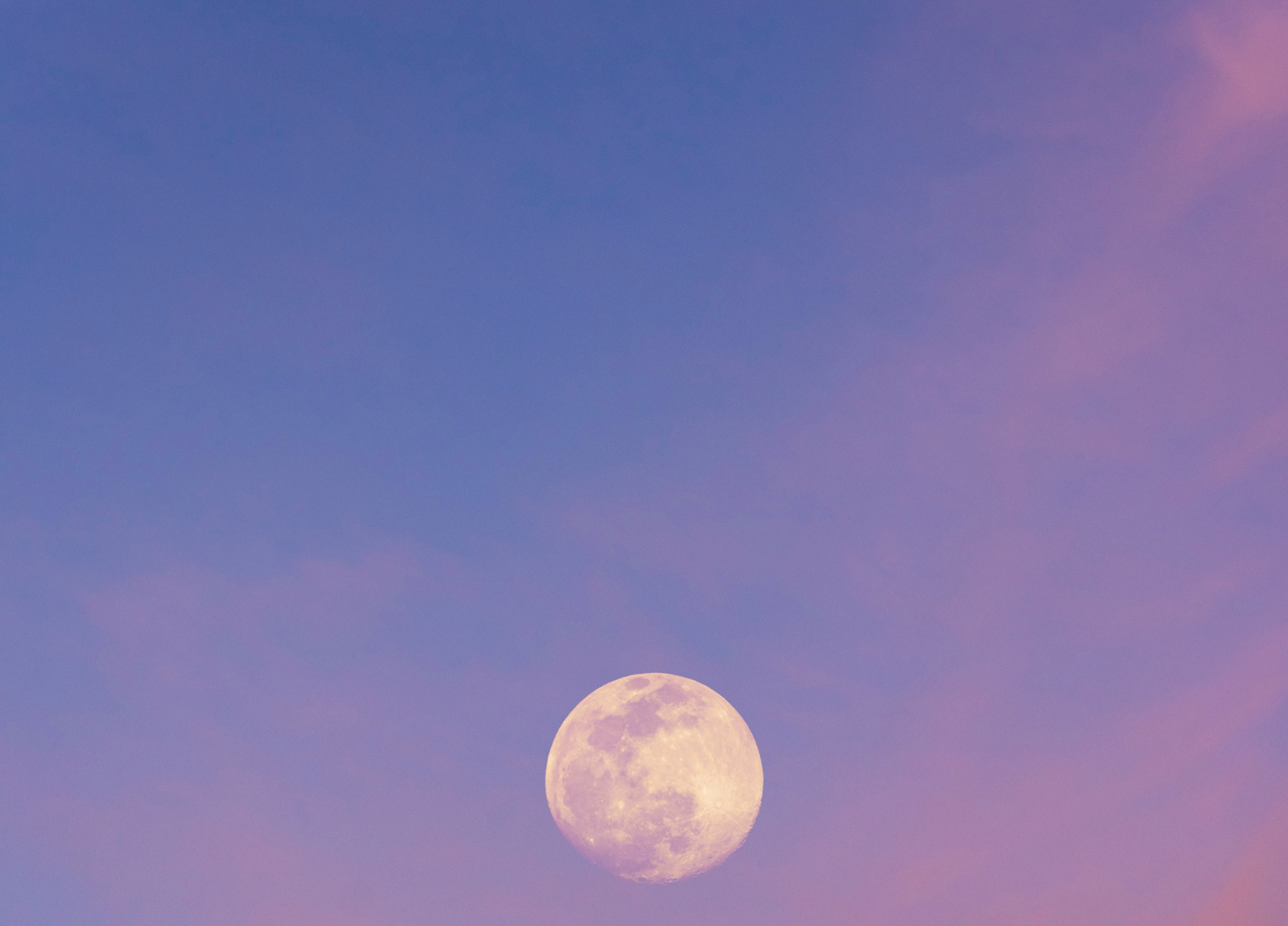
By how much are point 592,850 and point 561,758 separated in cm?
215

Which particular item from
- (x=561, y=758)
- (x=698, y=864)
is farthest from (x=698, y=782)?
(x=561, y=758)

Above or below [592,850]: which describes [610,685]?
above

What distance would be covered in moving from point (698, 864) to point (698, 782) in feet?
6.36

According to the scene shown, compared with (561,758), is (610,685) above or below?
above

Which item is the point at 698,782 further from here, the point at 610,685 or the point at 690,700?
the point at 610,685

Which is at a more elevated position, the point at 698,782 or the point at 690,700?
the point at 690,700

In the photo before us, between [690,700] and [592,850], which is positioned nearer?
[592,850]

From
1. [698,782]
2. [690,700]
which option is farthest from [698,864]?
A: [690,700]

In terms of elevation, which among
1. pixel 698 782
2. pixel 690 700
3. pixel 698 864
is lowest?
pixel 698 864

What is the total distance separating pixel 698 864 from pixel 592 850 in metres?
2.36

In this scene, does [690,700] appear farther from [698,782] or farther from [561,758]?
[561,758]

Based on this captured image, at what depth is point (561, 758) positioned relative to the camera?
65.2ft

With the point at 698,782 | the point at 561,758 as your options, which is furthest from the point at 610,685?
the point at 698,782

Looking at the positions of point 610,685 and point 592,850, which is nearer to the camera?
point 592,850
